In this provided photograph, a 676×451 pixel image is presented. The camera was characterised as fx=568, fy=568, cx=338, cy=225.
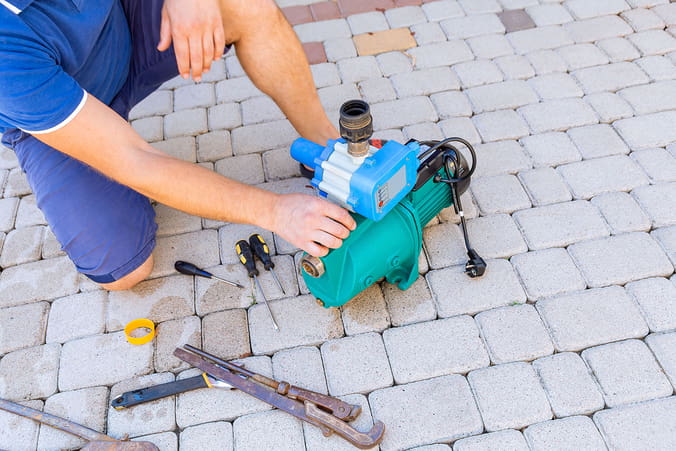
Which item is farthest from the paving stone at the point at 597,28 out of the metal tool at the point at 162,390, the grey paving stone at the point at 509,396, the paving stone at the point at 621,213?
the metal tool at the point at 162,390

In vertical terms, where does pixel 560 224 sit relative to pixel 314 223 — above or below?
below

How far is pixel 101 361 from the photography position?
246cm

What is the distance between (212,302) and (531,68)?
2364 mm

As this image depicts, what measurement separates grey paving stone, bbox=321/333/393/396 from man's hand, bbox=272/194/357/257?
0.51m

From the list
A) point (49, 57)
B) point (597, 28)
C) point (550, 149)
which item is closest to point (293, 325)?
point (49, 57)

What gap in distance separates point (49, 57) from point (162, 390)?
135cm

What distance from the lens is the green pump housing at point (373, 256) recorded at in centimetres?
218

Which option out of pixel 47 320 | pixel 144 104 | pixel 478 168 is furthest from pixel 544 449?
pixel 144 104

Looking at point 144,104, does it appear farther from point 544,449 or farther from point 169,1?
point 544,449

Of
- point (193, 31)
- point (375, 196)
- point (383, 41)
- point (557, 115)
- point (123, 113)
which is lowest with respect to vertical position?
point (557, 115)

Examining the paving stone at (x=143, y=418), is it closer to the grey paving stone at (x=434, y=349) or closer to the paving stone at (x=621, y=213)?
the grey paving stone at (x=434, y=349)

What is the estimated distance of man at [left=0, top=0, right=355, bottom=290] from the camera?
2043 millimetres

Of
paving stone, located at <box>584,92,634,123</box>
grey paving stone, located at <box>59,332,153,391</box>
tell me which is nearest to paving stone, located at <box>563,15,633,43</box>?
paving stone, located at <box>584,92,634,123</box>

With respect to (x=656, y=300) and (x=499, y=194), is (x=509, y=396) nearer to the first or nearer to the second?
(x=656, y=300)
